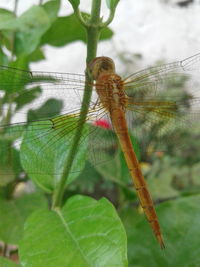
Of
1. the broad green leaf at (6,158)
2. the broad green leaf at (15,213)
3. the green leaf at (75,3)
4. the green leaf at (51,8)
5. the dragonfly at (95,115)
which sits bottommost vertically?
the broad green leaf at (15,213)

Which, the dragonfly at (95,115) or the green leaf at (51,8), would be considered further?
the green leaf at (51,8)

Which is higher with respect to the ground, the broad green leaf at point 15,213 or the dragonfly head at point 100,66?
the dragonfly head at point 100,66

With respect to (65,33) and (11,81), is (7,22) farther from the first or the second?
(65,33)

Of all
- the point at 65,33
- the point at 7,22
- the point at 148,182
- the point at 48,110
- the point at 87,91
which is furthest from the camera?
the point at 148,182

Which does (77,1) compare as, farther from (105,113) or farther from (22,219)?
(22,219)

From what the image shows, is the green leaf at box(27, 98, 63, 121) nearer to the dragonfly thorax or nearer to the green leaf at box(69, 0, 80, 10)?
the dragonfly thorax

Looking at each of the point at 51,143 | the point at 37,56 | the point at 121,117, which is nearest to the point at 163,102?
the point at 121,117

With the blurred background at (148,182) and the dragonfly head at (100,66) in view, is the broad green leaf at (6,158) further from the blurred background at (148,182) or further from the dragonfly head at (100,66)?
the dragonfly head at (100,66)

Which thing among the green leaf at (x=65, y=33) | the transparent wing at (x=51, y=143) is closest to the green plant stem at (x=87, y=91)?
the transparent wing at (x=51, y=143)
